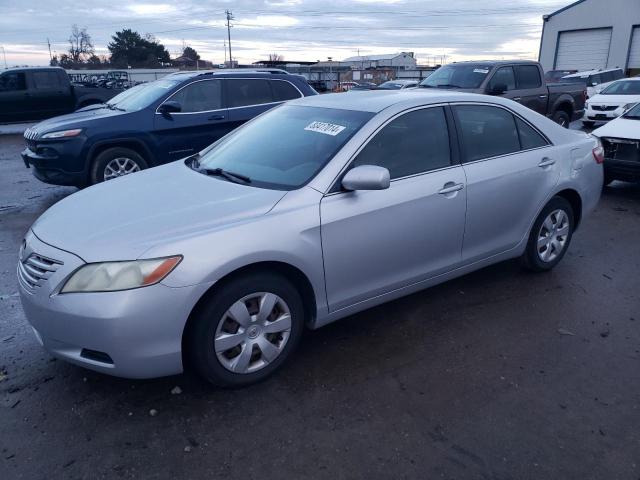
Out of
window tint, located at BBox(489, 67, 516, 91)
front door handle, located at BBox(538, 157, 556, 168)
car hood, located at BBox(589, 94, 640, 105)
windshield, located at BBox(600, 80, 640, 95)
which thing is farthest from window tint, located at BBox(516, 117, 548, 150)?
windshield, located at BBox(600, 80, 640, 95)

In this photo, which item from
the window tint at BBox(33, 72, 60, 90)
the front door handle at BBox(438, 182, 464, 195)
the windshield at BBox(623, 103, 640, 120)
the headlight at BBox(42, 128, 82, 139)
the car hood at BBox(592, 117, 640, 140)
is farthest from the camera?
the window tint at BBox(33, 72, 60, 90)

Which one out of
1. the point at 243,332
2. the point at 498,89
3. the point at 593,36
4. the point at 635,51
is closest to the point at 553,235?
the point at 243,332

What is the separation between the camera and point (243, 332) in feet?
9.76

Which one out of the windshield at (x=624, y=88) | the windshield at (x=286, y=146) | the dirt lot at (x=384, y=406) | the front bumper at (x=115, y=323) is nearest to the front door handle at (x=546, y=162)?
the dirt lot at (x=384, y=406)

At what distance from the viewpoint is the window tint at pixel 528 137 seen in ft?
14.4

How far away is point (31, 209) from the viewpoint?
7277 mm

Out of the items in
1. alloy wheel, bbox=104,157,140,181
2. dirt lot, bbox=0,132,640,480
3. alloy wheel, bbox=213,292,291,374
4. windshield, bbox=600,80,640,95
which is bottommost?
dirt lot, bbox=0,132,640,480

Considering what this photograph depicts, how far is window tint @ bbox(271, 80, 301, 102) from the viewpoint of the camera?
27.6ft

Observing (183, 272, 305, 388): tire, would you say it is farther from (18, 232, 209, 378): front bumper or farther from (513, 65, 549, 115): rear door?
(513, 65, 549, 115): rear door

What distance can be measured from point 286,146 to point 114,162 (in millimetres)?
4502

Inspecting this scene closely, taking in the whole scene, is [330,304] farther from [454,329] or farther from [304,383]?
[454,329]

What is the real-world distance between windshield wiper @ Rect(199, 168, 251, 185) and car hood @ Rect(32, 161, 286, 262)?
64 mm

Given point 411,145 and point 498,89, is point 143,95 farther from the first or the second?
point 498,89

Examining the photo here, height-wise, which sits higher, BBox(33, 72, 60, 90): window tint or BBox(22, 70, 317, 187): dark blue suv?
BBox(33, 72, 60, 90): window tint
